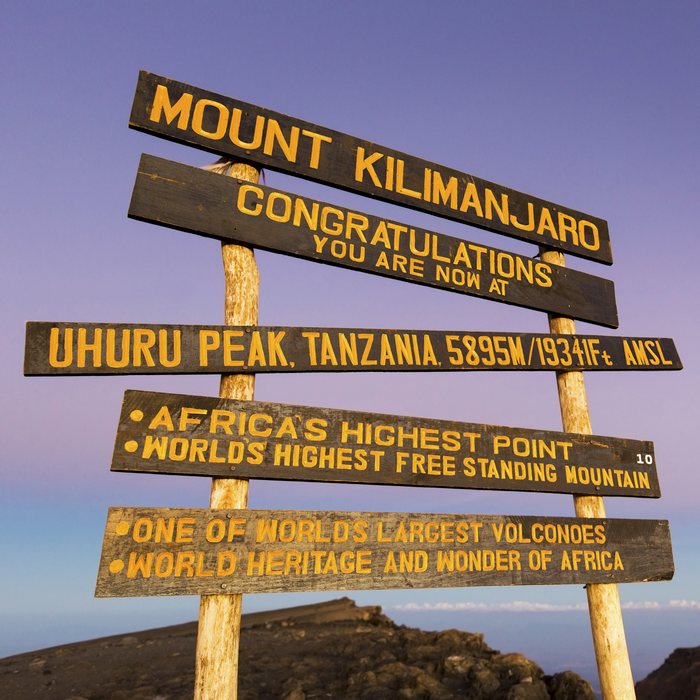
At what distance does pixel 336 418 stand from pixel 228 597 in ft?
5.41

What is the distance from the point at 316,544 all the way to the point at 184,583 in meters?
1.05

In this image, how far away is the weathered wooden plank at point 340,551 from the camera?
4.96 m

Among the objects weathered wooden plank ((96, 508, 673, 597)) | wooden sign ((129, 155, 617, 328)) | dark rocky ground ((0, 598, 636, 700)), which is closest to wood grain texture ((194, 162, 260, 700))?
weathered wooden plank ((96, 508, 673, 597))

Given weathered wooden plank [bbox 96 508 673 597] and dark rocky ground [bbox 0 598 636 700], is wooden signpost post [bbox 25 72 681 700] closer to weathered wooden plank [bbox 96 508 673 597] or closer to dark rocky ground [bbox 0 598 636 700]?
weathered wooden plank [bbox 96 508 673 597]

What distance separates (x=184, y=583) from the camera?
5016mm

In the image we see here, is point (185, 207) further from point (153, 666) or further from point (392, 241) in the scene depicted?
point (153, 666)

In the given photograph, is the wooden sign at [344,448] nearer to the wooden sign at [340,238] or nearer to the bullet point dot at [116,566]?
the bullet point dot at [116,566]

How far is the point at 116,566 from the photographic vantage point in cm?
486

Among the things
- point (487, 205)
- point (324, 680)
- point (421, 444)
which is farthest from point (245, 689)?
point (487, 205)

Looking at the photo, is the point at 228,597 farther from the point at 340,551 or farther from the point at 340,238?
the point at 340,238

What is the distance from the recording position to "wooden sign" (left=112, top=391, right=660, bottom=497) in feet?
17.0

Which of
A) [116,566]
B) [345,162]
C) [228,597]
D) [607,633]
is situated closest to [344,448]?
[228,597]

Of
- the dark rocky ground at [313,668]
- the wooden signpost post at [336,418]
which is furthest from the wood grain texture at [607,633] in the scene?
the dark rocky ground at [313,668]

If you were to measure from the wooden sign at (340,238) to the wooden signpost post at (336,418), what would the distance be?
0.8 inches
